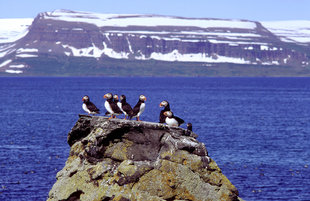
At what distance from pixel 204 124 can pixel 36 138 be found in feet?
137

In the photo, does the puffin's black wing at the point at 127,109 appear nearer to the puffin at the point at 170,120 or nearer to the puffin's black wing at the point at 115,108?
the puffin's black wing at the point at 115,108

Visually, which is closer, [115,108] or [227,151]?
[115,108]

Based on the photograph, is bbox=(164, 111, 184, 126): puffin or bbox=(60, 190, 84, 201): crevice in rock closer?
bbox=(60, 190, 84, 201): crevice in rock

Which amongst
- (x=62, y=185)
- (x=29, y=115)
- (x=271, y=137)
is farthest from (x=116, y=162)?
(x=29, y=115)

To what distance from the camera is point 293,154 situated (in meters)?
83.5

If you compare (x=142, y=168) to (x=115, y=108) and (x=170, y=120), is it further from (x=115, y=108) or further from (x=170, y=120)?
(x=115, y=108)

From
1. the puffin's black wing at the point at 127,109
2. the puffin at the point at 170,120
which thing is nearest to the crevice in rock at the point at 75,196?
the puffin at the point at 170,120

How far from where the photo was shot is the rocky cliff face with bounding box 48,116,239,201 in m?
22.0

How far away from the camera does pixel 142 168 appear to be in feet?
72.6

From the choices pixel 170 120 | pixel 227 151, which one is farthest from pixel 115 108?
pixel 227 151

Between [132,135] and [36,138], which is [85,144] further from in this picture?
[36,138]

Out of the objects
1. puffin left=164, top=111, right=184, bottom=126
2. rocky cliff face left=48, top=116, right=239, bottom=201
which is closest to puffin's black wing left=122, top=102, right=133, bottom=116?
puffin left=164, top=111, right=184, bottom=126

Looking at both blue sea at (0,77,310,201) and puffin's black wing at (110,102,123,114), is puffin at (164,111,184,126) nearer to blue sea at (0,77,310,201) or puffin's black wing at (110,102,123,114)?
puffin's black wing at (110,102,123,114)

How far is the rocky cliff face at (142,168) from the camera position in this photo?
2203 centimetres
